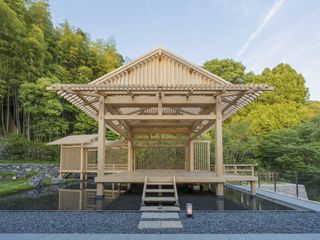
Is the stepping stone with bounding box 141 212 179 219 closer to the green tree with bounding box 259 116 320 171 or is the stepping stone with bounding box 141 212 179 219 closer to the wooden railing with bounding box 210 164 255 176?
the wooden railing with bounding box 210 164 255 176

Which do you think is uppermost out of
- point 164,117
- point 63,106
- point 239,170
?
point 63,106

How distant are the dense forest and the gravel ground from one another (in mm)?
11887

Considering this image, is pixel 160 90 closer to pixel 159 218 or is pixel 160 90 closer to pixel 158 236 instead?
pixel 159 218

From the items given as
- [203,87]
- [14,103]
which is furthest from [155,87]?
[14,103]

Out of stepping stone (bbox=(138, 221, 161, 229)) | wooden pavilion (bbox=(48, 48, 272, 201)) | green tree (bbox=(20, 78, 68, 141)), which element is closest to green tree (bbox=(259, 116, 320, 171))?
wooden pavilion (bbox=(48, 48, 272, 201))

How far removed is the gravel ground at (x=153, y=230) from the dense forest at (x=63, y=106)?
11887mm

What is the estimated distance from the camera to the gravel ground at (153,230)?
428 centimetres

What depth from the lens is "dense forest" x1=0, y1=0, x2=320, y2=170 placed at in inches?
663

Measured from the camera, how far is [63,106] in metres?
20.6

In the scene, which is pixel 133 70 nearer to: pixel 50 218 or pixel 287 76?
pixel 50 218

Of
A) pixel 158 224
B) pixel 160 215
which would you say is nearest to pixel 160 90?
pixel 160 215

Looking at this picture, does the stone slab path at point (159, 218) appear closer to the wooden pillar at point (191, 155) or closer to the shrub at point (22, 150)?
the wooden pillar at point (191, 155)

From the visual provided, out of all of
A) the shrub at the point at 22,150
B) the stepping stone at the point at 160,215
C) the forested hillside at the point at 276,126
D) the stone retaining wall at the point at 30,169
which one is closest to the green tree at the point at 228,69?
the forested hillside at the point at 276,126

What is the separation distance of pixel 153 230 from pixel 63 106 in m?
18.1
